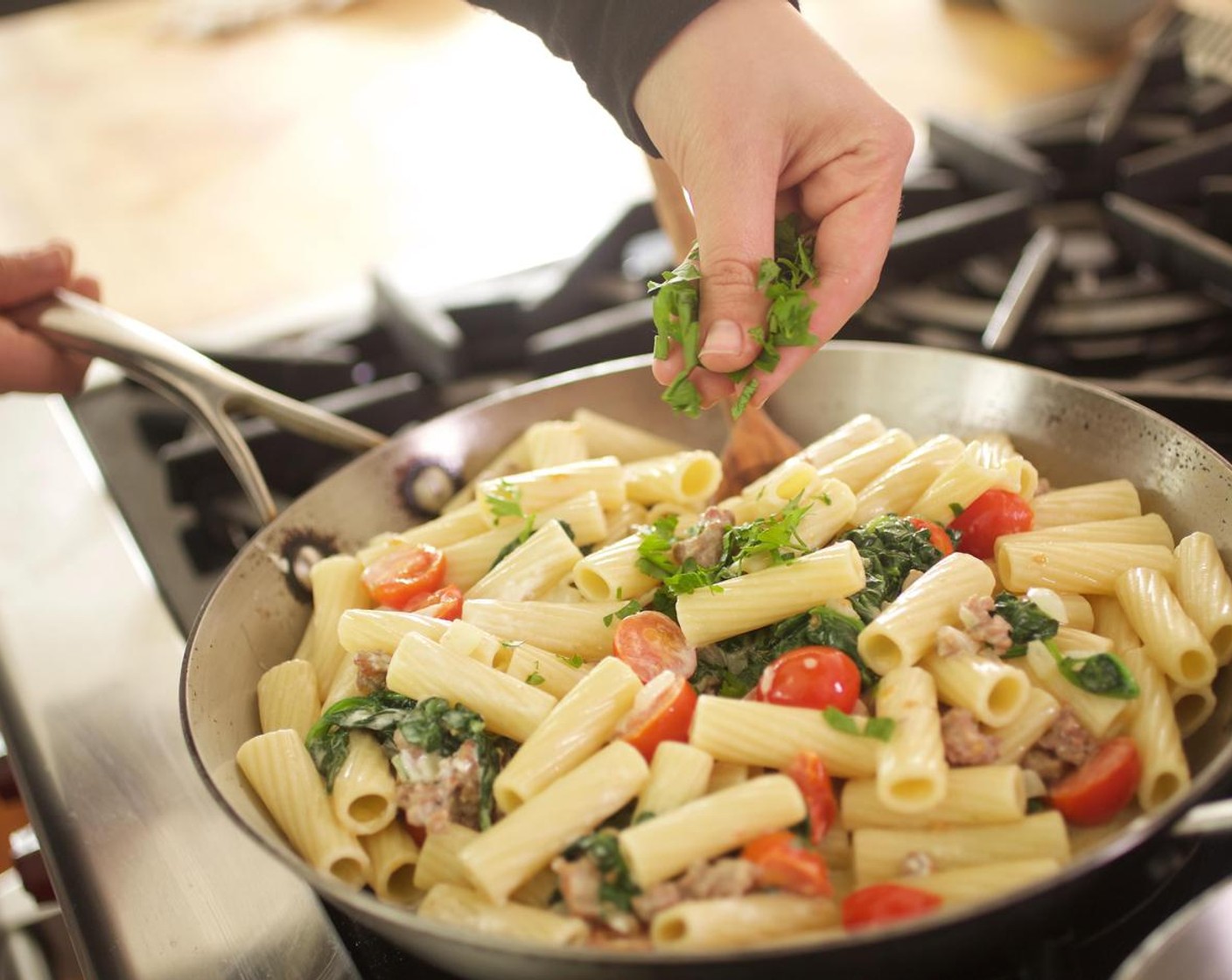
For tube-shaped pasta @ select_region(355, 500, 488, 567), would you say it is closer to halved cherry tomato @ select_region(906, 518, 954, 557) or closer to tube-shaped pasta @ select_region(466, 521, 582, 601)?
tube-shaped pasta @ select_region(466, 521, 582, 601)

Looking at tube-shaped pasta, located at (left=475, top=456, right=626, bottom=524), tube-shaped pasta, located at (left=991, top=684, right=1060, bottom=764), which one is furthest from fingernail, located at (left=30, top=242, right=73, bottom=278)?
tube-shaped pasta, located at (left=991, top=684, right=1060, bottom=764)

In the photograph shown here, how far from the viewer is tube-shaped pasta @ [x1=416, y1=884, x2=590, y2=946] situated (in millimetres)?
1363

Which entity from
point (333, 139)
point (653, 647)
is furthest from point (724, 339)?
point (333, 139)

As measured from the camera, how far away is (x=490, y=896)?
1.44m

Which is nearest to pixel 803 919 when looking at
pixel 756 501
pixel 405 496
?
pixel 756 501

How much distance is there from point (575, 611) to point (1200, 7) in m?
3.57

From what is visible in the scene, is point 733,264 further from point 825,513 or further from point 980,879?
point 980,879

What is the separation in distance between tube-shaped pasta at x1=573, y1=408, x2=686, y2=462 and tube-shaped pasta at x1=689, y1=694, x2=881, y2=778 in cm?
87

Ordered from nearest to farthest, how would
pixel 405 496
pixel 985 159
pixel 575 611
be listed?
pixel 575 611, pixel 405 496, pixel 985 159

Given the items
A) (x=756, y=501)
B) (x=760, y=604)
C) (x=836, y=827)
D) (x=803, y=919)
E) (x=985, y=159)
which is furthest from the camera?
(x=985, y=159)

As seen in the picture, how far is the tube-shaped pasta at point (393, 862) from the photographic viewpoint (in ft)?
5.23

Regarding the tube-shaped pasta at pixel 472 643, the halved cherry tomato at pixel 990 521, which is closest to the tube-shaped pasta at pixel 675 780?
the tube-shaped pasta at pixel 472 643

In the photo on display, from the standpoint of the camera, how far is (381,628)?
5.87ft

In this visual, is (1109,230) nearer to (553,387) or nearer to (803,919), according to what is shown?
(553,387)
